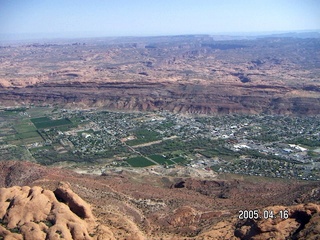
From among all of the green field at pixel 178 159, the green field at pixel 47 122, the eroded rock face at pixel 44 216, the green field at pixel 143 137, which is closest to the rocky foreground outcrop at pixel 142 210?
the eroded rock face at pixel 44 216

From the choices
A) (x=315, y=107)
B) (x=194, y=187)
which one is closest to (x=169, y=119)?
(x=315, y=107)

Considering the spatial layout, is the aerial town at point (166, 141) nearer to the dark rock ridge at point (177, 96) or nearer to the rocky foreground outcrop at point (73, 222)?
the dark rock ridge at point (177, 96)

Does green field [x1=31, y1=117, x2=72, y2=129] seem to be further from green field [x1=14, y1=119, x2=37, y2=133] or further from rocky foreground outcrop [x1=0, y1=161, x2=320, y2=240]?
rocky foreground outcrop [x1=0, y1=161, x2=320, y2=240]

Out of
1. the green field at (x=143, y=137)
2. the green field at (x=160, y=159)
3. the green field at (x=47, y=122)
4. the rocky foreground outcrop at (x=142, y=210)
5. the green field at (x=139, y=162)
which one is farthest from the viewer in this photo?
the green field at (x=47, y=122)

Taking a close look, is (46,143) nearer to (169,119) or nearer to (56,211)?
(169,119)

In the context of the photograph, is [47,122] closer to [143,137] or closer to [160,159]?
[143,137]

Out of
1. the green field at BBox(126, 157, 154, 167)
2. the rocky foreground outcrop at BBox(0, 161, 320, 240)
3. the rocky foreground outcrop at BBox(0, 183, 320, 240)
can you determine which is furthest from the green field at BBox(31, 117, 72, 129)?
the rocky foreground outcrop at BBox(0, 183, 320, 240)

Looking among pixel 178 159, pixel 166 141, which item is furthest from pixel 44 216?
pixel 166 141
